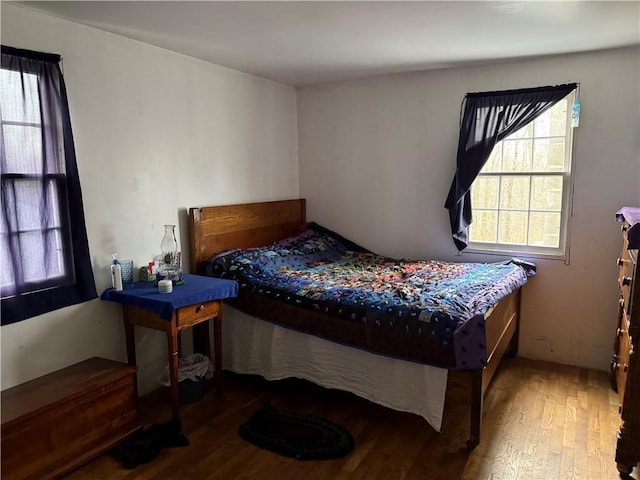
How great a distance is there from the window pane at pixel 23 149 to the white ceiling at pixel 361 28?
2.00 ft

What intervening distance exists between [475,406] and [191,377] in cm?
170

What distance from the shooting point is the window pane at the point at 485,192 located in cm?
359

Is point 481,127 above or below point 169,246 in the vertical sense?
above

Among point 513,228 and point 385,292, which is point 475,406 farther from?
point 513,228

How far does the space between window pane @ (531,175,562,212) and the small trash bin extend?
2.69 m

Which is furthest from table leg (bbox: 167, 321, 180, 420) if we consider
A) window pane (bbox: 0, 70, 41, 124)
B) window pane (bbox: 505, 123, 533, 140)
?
window pane (bbox: 505, 123, 533, 140)

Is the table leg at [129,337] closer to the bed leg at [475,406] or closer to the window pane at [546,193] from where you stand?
the bed leg at [475,406]

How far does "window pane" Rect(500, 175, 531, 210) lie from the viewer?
3467 millimetres

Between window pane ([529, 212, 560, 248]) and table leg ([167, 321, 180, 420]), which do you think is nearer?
table leg ([167, 321, 180, 420])

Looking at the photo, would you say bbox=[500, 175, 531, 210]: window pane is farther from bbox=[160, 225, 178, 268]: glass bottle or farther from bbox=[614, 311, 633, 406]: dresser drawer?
bbox=[160, 225, 178, 268]: glass bottle

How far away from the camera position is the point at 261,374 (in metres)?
3.02

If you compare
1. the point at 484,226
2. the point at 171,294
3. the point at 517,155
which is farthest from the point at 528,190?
the point at 171,294

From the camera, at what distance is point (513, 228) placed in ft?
11.6

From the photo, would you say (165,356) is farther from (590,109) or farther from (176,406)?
(590,109)
